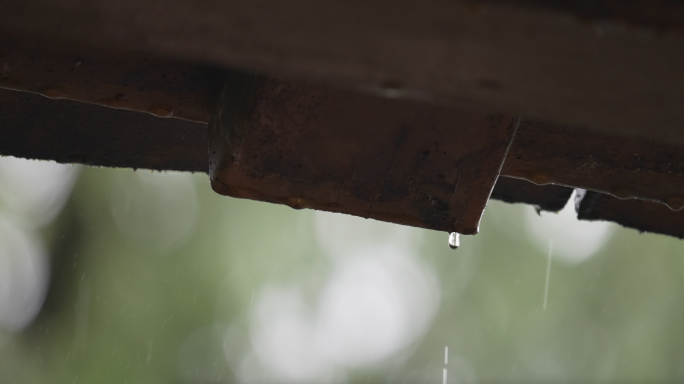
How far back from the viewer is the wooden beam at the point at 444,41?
2.33 ft

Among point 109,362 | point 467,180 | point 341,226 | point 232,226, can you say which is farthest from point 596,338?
point 467,180

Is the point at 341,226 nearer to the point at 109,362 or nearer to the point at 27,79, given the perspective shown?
the point at 109,362

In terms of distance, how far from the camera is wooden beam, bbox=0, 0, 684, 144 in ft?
2.33

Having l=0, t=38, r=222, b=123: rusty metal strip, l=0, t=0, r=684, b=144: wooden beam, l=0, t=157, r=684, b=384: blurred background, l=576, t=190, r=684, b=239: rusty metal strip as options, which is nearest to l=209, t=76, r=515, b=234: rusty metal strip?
l=0, t=38, r=222, b=123: rusty metal strip

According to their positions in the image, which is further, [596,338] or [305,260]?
[305,260]

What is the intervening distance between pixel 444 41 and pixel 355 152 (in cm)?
49

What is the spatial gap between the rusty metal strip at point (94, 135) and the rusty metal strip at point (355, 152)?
1.31 feet

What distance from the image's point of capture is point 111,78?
3.99 feet

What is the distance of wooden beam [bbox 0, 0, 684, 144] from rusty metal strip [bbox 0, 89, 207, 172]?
0.82m

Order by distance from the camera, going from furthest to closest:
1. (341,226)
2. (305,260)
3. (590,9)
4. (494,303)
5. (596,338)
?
(341,226) → (305,260) → (494,303) → (596,338) → (590,9)

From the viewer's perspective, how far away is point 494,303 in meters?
15.1

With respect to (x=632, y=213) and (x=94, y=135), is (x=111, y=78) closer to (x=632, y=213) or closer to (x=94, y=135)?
(x=94, y=135)

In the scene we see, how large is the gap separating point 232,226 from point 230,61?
1374 cm

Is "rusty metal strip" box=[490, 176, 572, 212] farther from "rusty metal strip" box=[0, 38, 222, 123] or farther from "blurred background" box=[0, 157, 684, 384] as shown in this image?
"blurred background" box=[0, 157, 684, 384]
